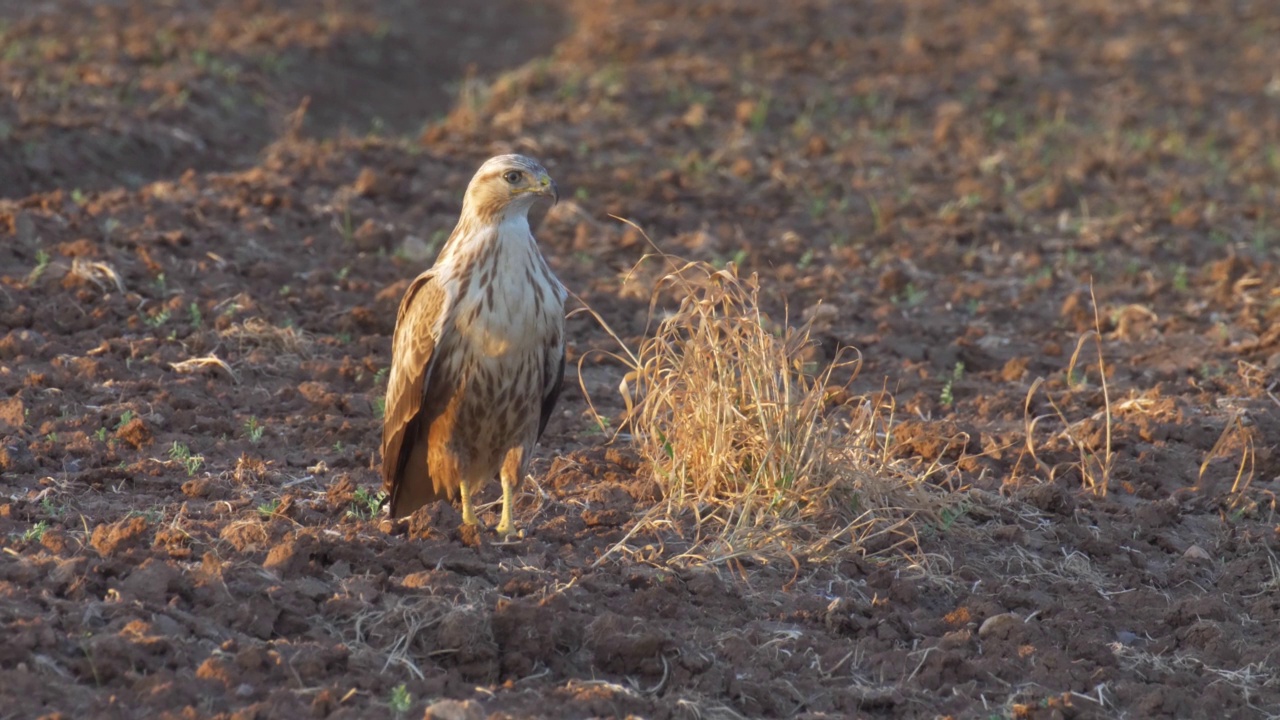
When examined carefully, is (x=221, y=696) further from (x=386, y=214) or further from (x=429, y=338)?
(x=386, y=214)

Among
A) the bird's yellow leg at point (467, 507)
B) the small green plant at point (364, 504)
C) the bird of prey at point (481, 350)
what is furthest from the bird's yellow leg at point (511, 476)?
the small green plant at point (364, 504)

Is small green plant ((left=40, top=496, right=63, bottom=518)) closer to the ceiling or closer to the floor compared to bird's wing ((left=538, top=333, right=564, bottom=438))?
closer to the floor

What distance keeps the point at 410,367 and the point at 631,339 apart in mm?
2752

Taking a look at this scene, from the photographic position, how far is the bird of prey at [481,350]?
6082 millimetres

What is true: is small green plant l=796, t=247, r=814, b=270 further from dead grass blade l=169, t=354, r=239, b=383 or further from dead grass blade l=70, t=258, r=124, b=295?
A: dead grass blade l=70, t=258, r=124, b=295

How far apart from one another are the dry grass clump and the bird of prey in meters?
0.40

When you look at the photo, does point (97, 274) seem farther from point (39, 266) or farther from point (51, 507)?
Answer: point (51, 507)

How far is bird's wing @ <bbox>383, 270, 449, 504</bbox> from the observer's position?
6.20m

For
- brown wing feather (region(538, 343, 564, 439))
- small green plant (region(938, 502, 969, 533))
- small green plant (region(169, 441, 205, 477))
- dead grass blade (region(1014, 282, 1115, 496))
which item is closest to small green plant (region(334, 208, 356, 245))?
small green plant (region(169, 441, 205, 477))

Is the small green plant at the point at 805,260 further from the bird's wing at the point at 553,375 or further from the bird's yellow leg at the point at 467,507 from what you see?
the bird's yellow leg at the point at 467,507

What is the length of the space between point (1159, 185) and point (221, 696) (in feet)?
31.4

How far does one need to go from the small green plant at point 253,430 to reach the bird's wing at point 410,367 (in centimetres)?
95

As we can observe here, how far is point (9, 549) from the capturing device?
215 inches

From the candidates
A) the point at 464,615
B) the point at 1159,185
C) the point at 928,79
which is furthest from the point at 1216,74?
the point at 464,615
